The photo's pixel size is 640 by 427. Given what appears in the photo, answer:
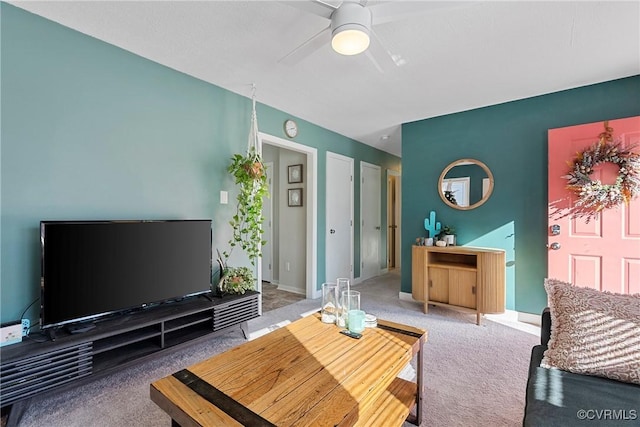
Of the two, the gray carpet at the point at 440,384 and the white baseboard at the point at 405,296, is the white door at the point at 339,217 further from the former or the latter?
the gray carpet at the point at 440,384

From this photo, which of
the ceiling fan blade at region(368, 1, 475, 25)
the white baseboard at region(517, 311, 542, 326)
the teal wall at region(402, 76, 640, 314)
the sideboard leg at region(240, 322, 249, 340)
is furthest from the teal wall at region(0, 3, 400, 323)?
the white baseboard at region(517, 311, 542, 326)

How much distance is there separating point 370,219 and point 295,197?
159 cm

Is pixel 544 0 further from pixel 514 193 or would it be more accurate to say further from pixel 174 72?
pixel 174 72

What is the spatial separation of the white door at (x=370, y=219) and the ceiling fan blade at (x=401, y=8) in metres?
3.49

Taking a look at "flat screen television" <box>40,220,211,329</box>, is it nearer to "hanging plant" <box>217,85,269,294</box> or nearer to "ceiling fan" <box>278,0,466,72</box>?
"hanging plant" <box>217,85,269,294</box>

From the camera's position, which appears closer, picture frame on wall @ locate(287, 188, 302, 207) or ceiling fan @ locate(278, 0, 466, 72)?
ceiling fan @ locate(278, 0, 466, 72)

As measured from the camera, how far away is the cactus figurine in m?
3.64

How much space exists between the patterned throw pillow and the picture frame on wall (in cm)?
334

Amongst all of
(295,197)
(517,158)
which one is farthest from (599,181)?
(295,197)

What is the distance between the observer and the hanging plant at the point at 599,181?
2.52m

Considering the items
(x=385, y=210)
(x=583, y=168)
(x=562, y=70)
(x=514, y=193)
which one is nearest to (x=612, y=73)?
(x=562, y=70)

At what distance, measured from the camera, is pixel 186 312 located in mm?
2223

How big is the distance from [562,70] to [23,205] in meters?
4.24
